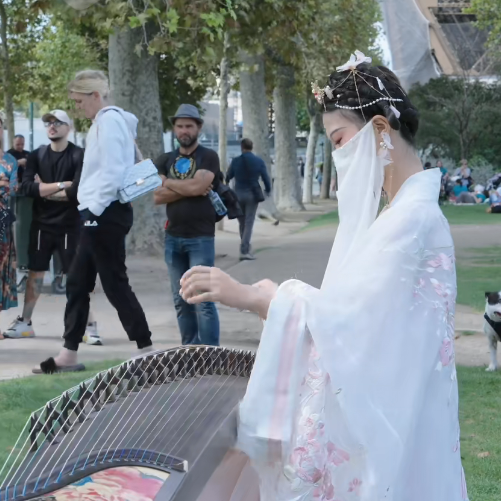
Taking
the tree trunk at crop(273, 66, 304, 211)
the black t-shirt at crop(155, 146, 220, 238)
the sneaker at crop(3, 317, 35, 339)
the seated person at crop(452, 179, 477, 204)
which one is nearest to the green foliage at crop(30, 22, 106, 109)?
the tree trunk at crop(273, 66, 304, 211)

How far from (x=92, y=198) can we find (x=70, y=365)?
1251mm

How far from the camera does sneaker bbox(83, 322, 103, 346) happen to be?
8469mm

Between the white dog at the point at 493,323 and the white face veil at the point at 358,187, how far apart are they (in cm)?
574

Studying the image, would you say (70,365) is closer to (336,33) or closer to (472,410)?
(472,410)

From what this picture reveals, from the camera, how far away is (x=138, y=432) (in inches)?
85.5

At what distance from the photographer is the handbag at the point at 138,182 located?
22.2 feet

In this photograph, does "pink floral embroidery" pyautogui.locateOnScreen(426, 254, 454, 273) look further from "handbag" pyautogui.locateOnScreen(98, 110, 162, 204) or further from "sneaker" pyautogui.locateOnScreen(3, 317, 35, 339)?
"sneaker" pyautogui.locateOnScreen(3, 317, 35, 339)

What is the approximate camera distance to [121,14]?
1124 centimetres

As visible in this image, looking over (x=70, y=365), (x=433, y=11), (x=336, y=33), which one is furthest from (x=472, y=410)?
(x=433, y=11)

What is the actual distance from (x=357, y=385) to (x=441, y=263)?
1.24ft

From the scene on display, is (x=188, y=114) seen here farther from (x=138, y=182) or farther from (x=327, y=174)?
(x=327, y=174)

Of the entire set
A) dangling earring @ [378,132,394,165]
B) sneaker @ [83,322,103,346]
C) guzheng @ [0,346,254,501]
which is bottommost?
sneaker @ [83,322,103,346]

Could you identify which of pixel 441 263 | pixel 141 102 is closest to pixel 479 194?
pixel 141 102

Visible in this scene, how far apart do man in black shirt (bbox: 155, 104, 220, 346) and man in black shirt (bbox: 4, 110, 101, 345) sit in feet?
4.47
